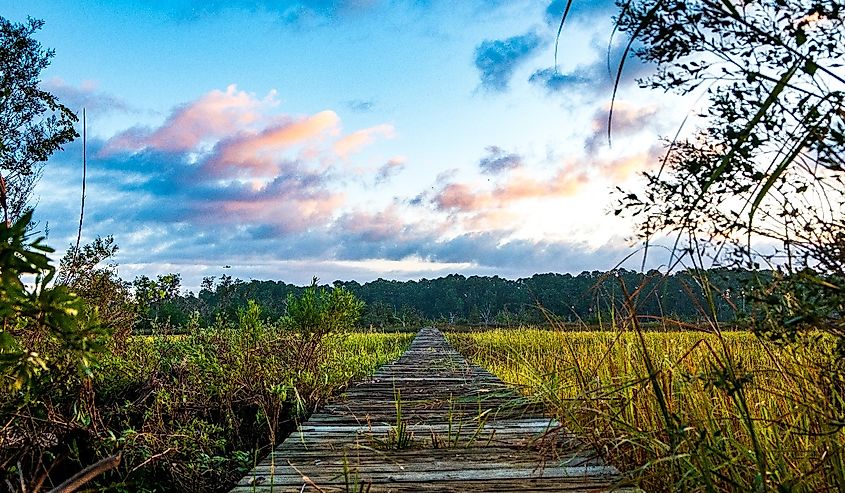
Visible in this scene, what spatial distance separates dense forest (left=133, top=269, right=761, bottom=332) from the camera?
215 cm

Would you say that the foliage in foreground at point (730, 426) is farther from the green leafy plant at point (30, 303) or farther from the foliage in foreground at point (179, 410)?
the foliage in foreground at point (179, 410)

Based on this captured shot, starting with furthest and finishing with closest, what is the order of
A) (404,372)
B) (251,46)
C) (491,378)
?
(404,372) < (251,46) < (491,378)

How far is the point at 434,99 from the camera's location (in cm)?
664

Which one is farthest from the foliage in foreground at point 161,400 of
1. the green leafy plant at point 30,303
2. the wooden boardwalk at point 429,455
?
the green leafy plant at point 30,303

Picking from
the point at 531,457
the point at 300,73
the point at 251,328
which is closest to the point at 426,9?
the point at 300,73

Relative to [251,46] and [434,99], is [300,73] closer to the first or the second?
[251,46]

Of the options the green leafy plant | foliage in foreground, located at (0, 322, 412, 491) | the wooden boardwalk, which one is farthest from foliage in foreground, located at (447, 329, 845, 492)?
foliage in foreground, located at (0, 322, 412, 491)

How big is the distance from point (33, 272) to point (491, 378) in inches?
182

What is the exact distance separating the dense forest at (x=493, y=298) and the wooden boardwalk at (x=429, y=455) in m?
0.59

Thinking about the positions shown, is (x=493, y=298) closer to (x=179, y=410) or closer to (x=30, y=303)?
(x=179, y=410)

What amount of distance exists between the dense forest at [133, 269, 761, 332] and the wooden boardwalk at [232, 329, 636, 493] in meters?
0.59

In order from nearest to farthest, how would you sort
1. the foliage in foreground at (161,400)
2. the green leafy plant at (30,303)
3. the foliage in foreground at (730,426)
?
the green leafy plant at (30,303) → the foliage in foreground at (730,426) → the foliage in foreground at (161,400)

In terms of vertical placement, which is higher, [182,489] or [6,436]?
[6,436]

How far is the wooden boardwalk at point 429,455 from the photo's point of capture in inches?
91.0
